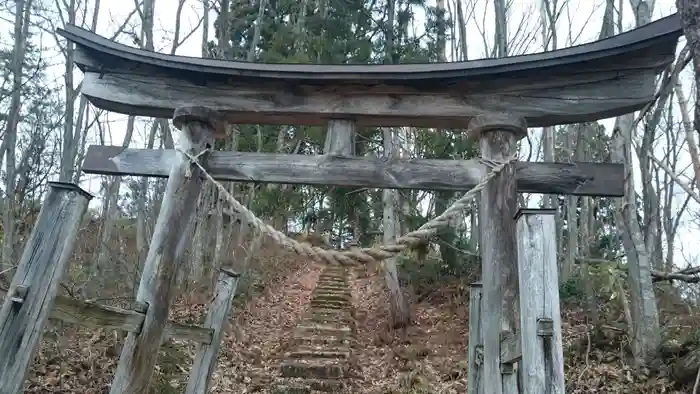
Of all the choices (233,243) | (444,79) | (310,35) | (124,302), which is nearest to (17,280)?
(444,79)

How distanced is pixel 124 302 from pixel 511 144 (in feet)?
18.7

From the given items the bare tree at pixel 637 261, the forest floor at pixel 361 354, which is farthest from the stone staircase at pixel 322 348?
the bare tree at pixel 637 261

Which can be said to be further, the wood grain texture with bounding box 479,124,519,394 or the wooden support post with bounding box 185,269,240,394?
the wooden support post with bounding box 185,269,240,394

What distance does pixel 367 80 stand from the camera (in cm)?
398

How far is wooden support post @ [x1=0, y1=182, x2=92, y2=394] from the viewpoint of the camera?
2.47 meters

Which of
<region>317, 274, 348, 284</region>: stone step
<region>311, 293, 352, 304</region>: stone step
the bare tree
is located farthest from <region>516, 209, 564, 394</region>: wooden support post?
<region>317, 274, 348, 284</region>: stone step

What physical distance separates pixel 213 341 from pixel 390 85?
2641mm

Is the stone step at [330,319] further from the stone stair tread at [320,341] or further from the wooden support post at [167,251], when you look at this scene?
the wooden support post at [167,251]

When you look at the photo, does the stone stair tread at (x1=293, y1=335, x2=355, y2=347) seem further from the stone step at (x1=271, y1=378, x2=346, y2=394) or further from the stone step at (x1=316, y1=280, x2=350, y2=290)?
the stone step at (x1=316, y1=280, x2=350, y2=290)

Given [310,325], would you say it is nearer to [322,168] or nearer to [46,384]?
[46,384]

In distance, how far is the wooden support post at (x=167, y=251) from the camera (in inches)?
144

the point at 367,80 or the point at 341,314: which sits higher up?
the point at 367,80

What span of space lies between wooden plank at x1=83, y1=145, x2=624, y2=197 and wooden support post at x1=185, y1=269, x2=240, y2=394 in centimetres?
106

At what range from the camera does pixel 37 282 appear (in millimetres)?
2586
